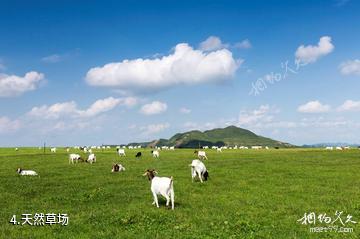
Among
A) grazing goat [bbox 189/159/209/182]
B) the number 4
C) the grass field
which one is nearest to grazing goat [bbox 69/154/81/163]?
the grass field

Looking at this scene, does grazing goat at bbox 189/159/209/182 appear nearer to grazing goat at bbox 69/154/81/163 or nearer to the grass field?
the grass field

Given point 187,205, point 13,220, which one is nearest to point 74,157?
point 187,205

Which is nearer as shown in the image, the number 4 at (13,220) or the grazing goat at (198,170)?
the number 4 at (13,220)

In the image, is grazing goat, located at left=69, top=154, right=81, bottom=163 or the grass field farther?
grazing goat, located at left=69, top=154, right=81, bottom=163

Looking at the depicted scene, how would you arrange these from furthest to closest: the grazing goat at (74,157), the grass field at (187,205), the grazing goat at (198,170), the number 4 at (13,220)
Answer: the grazing goat at (74,157) < the grazing goat at (198,170) < the number 4 at (13,220) < the grass field at (187,205)

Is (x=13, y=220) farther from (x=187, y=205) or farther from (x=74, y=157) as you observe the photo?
(x=74, y=157)

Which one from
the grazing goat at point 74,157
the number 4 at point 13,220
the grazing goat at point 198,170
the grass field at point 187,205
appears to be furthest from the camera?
the grazing goat at point 74,157

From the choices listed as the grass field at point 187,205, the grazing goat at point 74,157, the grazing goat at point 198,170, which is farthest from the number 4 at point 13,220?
the grazing goat at point 74,157

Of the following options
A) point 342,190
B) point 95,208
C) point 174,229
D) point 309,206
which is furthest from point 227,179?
point 174,229

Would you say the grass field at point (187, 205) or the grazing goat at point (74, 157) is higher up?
the grazing goat at point (74, 157)

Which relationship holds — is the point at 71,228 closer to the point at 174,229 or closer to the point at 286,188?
the point at 174,229

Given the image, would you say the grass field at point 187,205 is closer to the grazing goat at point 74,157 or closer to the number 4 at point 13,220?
the number 4 at point 13,220

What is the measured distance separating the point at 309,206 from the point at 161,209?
849cm

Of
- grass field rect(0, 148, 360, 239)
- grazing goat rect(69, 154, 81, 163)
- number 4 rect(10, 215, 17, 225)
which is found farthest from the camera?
grazing goat rect(69, 154, 81, 163)
